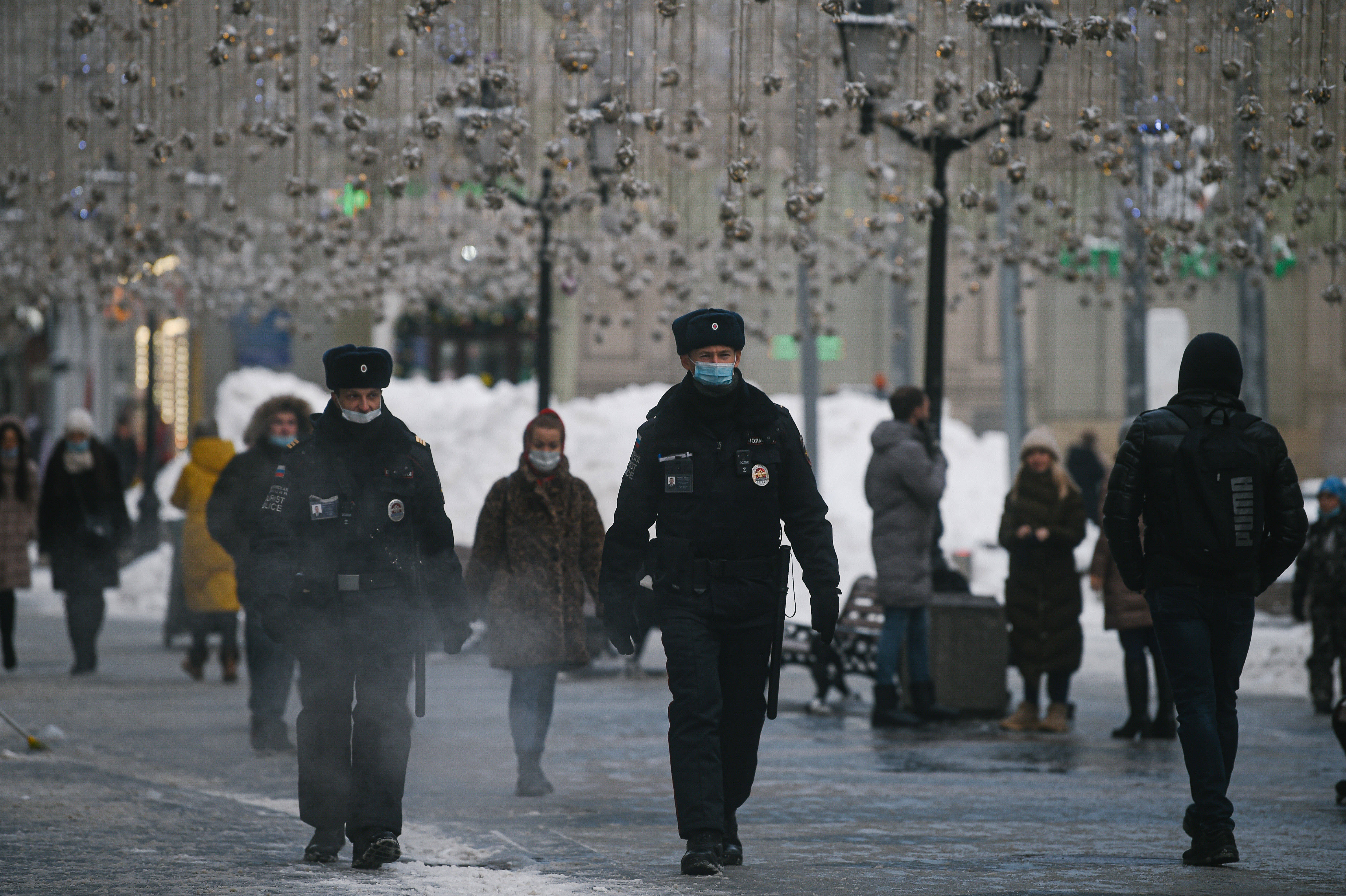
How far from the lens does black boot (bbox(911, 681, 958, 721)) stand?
11.0 m

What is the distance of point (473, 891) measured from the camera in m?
5.98

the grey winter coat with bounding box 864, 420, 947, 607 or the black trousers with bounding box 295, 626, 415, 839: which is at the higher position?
the grey winter coat with bounding box 864, 420, 947, 607

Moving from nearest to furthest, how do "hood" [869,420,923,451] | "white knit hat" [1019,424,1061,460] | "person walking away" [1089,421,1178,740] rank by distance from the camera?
"person walking away" [1089,421,1178,740]
"hood" [869,420,923,451]
"white knit hat" [1019,424,1061,460]

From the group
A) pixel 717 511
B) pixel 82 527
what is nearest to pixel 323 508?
pixel 717 511

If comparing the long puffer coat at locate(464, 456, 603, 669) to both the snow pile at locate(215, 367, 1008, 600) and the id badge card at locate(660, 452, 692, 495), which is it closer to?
the id badge card at locate(660, 452, 692, 495)

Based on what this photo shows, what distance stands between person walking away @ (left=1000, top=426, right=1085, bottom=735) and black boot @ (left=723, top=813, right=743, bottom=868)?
467 cm

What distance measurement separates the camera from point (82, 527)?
1365cm

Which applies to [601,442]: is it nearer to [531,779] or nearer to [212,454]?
[212,454]

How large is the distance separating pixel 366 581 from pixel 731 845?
1.57m

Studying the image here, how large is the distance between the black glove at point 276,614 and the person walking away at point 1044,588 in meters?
5.45

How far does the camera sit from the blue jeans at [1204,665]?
21.7ft

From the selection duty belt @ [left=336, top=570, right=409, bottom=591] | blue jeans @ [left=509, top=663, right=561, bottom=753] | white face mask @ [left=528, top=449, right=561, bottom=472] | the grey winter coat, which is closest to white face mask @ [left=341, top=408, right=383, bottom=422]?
duty belt @ [left=336, top=570, right=409, bottom=591]

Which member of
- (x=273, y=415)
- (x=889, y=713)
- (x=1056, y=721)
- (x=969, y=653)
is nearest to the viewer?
(x=273, y=415)

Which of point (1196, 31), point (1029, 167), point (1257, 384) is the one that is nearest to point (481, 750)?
point (1029, 167)
